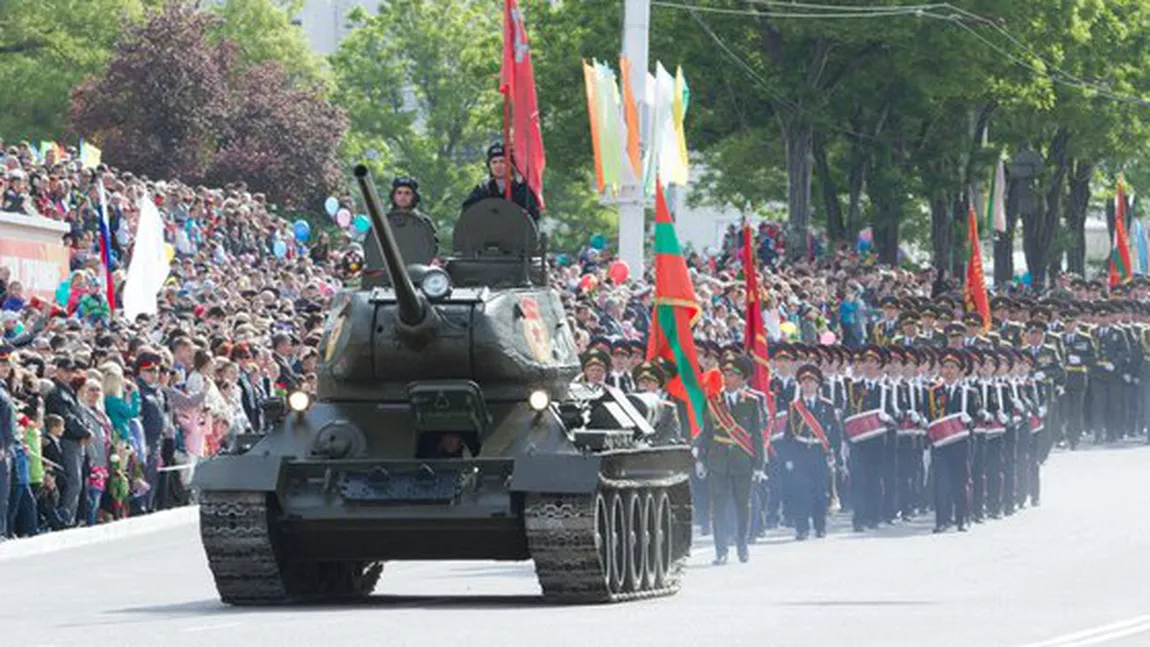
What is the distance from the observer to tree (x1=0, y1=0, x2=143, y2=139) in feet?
264

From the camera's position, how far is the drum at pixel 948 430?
30.7 meters

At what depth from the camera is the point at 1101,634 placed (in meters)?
17.9

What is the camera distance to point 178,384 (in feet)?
97.3

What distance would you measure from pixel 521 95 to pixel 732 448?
4.39m

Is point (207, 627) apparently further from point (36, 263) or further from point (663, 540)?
point (36, 263)

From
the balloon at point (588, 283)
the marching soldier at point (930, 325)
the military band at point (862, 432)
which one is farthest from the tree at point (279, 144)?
the military band at point (862, 432)

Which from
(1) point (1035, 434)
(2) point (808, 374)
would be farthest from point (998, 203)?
(2) point (808, 374)

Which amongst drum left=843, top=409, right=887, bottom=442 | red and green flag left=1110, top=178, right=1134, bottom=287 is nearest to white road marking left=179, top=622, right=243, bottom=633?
drum left=843, top=409, right=887, bottom=442

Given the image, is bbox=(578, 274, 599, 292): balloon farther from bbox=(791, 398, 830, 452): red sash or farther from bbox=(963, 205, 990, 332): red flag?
bbox=(791, 398, 830, 452): red sash

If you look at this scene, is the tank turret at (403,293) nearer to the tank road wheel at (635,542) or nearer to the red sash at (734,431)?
the tank road wheel at (635,542)

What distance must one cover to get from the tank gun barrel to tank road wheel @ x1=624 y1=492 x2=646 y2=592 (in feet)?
5.85

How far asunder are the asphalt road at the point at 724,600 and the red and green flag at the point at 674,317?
1.43 meters

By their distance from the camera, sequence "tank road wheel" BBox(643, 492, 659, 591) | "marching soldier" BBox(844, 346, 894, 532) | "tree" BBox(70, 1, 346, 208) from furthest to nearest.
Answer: "tree" BBox(70, 1, 346, 208) < "marching soldier" BBox(844, 346, 894, 532) < "tank road wheel" BBox(643, 492, 659, 591)

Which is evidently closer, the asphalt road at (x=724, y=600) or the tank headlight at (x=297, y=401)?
the asphalt road at (x=724, y=600)
